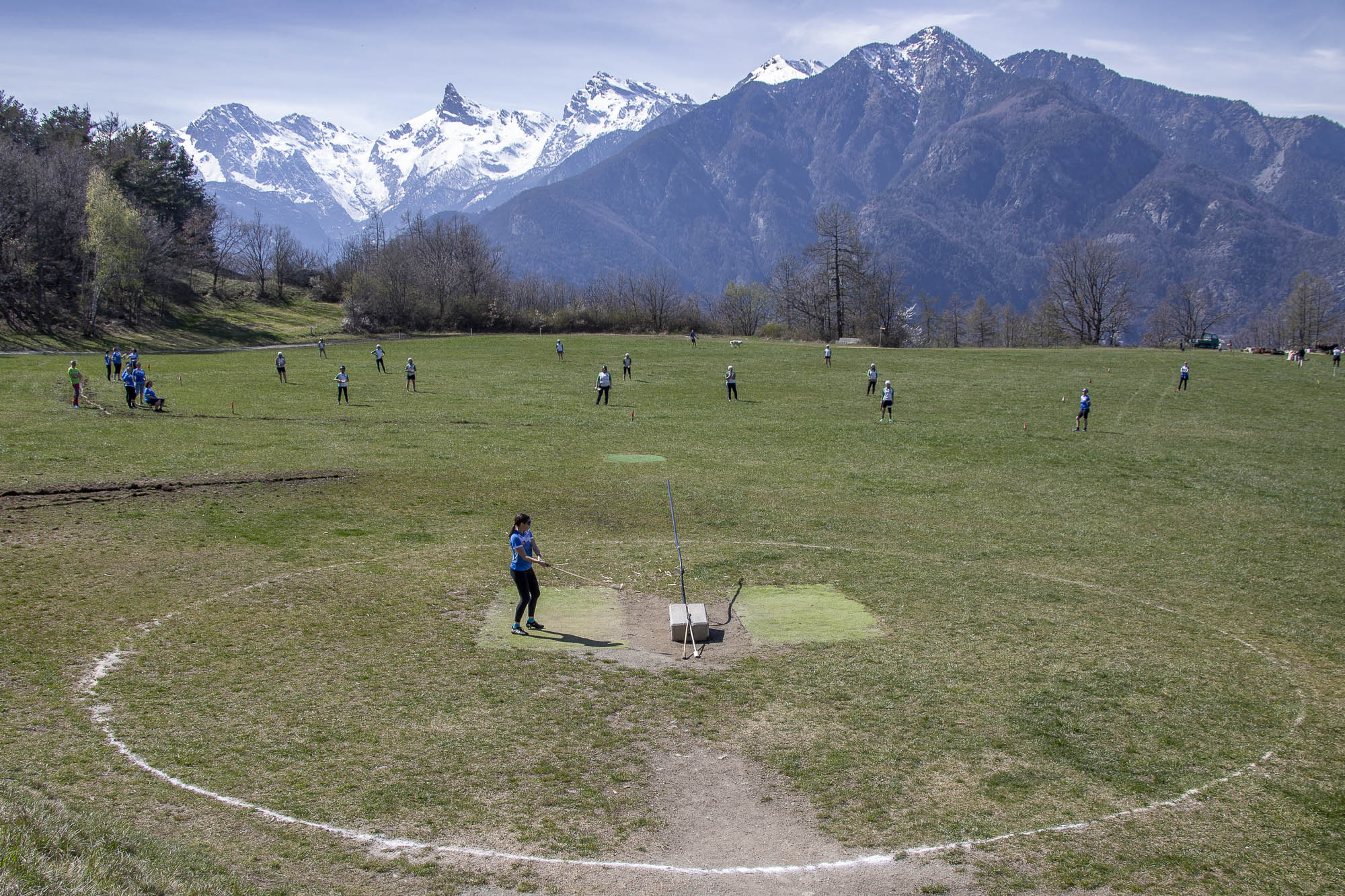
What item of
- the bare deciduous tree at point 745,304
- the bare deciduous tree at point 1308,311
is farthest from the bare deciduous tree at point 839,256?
the bare deciduous tree at point 1308,311

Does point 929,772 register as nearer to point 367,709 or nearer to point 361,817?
point 361,817

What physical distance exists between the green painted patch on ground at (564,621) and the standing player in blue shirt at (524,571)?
238 mm

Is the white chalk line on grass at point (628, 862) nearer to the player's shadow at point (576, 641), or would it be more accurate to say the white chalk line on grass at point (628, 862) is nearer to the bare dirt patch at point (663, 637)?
the bare dirt patch at point (663, 637)

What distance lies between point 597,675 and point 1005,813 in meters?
6.23

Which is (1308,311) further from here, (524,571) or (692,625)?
(524,571)

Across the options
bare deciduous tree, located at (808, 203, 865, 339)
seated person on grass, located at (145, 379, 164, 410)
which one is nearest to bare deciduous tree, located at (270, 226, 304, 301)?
bare deciduous tree, located at (808, 203, 865, 339)

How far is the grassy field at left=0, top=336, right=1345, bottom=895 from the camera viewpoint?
9266 mm

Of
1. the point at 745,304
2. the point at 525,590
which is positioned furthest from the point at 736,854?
the point at 745,304

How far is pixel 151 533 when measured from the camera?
2038 centimetres

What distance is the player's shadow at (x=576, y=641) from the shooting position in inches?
588

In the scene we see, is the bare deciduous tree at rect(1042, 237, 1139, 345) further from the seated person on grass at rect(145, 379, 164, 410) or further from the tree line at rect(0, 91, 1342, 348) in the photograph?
the seated person on grass at rect(145, 379, 164, 410)

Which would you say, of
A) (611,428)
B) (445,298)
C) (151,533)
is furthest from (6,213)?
(151,533)

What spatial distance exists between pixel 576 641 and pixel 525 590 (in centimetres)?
128

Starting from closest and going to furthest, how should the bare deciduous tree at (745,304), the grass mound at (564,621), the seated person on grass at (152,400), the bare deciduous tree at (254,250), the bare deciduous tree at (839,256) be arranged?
the grass mound at (564,621) → the seated person on grass at (152,400) → the bare deciduous tree at (839,256) → the bare deciduous tree at (745,304) → the bare deciduous tree at (254,250)
